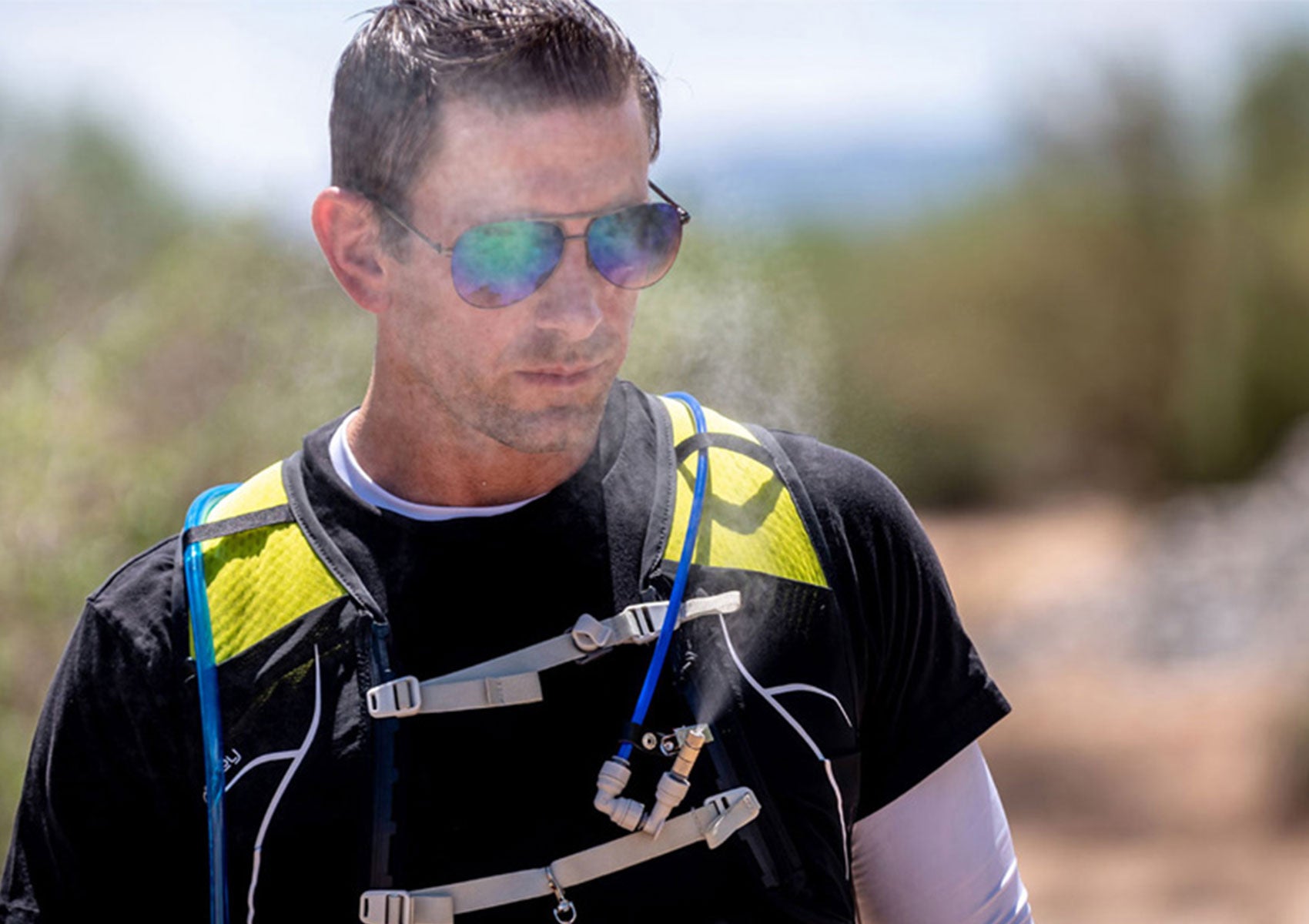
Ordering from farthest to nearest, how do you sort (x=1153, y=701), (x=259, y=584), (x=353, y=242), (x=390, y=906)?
(x=1153, y=701), (x=353, y=242), (x=259, y=584), (x=390, y=906)

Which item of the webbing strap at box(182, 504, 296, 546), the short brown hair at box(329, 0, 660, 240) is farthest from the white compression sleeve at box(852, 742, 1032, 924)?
the short brown hair at box(329, 0, 660, 240)

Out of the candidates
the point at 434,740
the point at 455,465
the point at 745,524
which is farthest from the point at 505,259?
the point at 434,740

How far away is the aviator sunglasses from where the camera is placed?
1975mm

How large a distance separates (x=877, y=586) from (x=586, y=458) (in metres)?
0.38

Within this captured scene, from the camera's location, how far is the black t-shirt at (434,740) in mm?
1935

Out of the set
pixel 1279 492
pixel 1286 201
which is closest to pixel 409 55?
pixel 1279 492

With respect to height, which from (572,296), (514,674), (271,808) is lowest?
(271,808)

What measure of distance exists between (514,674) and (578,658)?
0.07 meters

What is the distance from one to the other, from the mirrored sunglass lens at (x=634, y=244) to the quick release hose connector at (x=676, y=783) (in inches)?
21.0

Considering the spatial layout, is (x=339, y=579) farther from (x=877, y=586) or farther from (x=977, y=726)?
(x=977, y=726)

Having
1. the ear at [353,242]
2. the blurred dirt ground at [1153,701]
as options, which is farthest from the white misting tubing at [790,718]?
the blurred dirt ground at [1153,701]

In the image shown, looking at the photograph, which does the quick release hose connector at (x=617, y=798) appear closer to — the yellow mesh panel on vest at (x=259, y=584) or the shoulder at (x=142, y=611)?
the yellow mesh panel on vest at (x=259, y=584)

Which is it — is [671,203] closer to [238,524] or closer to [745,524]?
[745,524]

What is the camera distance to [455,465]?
208cm
